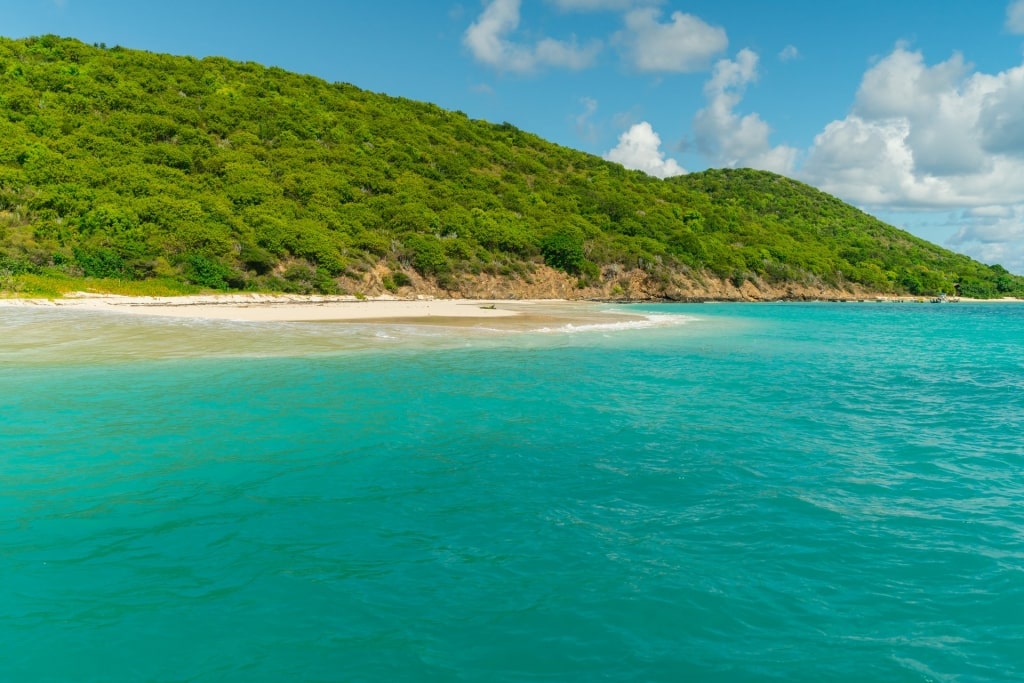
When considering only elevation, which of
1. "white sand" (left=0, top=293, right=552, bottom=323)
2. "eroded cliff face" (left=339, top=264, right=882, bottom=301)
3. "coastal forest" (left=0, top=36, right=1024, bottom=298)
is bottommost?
"white sand" (left=0, top=293, right=552, bottom=323)

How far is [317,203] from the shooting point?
207ft

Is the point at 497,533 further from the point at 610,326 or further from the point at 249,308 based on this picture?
the point at 249,308

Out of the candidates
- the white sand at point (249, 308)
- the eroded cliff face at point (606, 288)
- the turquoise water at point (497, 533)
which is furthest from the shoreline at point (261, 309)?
the turquoise water at point (497, 533)

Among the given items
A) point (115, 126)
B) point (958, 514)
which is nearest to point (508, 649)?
point (958, 514)

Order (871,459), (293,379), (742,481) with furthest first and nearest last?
(293,379) < (871,459) < (742,481)

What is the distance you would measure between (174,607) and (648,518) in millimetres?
5110

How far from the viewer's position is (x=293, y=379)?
645 inches

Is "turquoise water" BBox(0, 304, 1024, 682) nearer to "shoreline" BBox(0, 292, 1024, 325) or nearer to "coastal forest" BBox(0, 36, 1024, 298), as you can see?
"shoreline" BBox(0, 292, 1024, 325)

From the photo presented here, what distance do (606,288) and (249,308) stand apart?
44.0 m

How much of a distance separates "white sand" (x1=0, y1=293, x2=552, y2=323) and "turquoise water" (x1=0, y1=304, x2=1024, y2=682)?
18.6 m

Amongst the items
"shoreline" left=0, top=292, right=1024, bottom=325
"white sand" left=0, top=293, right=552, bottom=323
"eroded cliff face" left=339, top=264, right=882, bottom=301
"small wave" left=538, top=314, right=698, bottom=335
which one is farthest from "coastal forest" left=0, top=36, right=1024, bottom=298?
"small wave" left=538, top=314, right=698, bottom=335

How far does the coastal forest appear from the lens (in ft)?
155

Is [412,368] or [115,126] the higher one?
[115,126]

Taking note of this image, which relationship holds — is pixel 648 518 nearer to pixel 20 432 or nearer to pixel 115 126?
→ pixel 20 432
